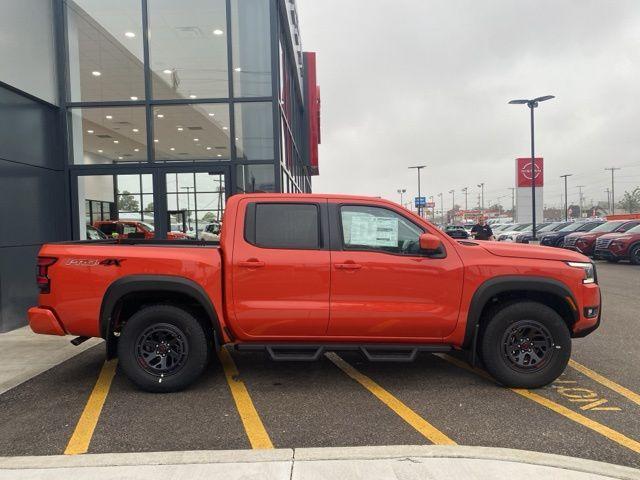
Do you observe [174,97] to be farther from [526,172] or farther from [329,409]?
[526,172]

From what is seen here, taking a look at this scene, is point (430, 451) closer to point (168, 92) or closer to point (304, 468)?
point (304, 468)

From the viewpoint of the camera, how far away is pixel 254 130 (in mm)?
9648

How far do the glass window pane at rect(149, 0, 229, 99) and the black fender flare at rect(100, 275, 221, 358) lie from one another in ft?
21.0

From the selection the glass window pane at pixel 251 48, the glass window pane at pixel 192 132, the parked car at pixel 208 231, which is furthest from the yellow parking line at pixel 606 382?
the glass window pane at pixel 251 48

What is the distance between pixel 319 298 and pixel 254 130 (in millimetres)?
6255

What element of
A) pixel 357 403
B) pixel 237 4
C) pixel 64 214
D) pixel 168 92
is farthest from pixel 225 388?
pixel 237 4

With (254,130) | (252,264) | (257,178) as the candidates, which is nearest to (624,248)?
(257,178)

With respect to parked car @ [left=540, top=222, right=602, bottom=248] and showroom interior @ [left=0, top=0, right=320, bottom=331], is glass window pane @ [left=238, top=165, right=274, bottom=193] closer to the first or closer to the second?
showroom interior @ [left=0, top=0, right=320, bottom=331]

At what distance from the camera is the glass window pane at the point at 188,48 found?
9562 mm

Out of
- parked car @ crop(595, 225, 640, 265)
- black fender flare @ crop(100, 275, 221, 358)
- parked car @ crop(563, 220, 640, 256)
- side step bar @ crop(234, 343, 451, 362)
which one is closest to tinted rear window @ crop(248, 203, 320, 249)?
black fender flare @ crop(100, 275, 221, 358)

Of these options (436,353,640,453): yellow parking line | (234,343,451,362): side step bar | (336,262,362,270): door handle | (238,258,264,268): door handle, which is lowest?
(436,353,640,453): yellow parking line

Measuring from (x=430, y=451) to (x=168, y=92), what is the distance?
342 inches

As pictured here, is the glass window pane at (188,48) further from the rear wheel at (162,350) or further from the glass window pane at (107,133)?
the rear wheel at (162,350)

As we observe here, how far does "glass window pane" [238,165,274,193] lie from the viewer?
970cm
